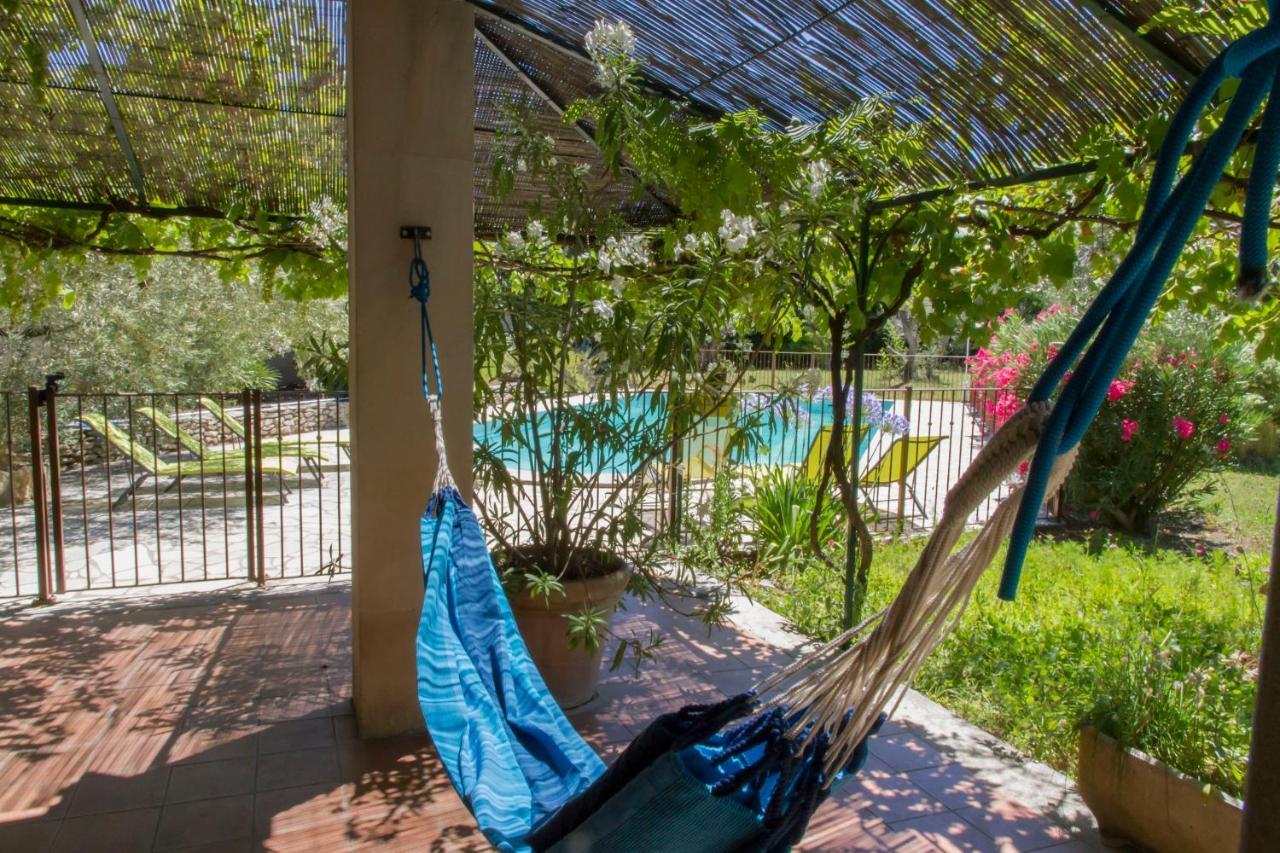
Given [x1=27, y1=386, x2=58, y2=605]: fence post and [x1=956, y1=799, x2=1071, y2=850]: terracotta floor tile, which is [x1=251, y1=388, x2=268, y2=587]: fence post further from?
[x1=956, y1=799, x2=1071, y2=850]: terracotta floor tile

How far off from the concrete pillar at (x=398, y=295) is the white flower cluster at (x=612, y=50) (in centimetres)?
38

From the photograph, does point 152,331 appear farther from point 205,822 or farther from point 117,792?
point 205,822

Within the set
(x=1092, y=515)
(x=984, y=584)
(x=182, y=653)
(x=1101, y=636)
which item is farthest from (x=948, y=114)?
(x=1092, y=515)

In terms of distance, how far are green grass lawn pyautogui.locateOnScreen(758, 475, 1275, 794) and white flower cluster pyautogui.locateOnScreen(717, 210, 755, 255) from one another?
170cm

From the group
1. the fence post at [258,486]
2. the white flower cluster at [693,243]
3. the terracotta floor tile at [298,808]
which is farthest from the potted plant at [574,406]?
the fence post at [258,486]

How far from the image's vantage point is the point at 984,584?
3.96 meters

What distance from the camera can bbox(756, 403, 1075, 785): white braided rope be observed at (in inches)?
26.0

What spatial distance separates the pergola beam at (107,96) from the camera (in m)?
3.18

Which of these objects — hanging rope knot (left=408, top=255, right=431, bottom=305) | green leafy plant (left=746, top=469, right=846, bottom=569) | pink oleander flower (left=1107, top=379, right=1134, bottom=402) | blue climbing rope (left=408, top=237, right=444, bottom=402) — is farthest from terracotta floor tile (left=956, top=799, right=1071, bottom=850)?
pink oleander flower (left=1107, top=379, right=1134, bottom=402)

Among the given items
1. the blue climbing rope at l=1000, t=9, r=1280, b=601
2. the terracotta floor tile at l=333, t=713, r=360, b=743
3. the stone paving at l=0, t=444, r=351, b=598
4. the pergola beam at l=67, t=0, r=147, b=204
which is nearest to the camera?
the blue climbing rope at l=1000, t=9, r=1280, b=601

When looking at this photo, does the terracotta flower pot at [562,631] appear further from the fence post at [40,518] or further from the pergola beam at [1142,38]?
the fence post at [40,518]

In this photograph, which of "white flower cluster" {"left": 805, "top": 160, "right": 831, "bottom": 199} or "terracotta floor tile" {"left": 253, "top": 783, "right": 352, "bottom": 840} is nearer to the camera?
"terracotta floor tile" {"left": 253, "top": 783, "right": 352, "bottom": 840}

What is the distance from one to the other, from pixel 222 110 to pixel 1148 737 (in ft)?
13.4

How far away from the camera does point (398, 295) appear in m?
2.62
